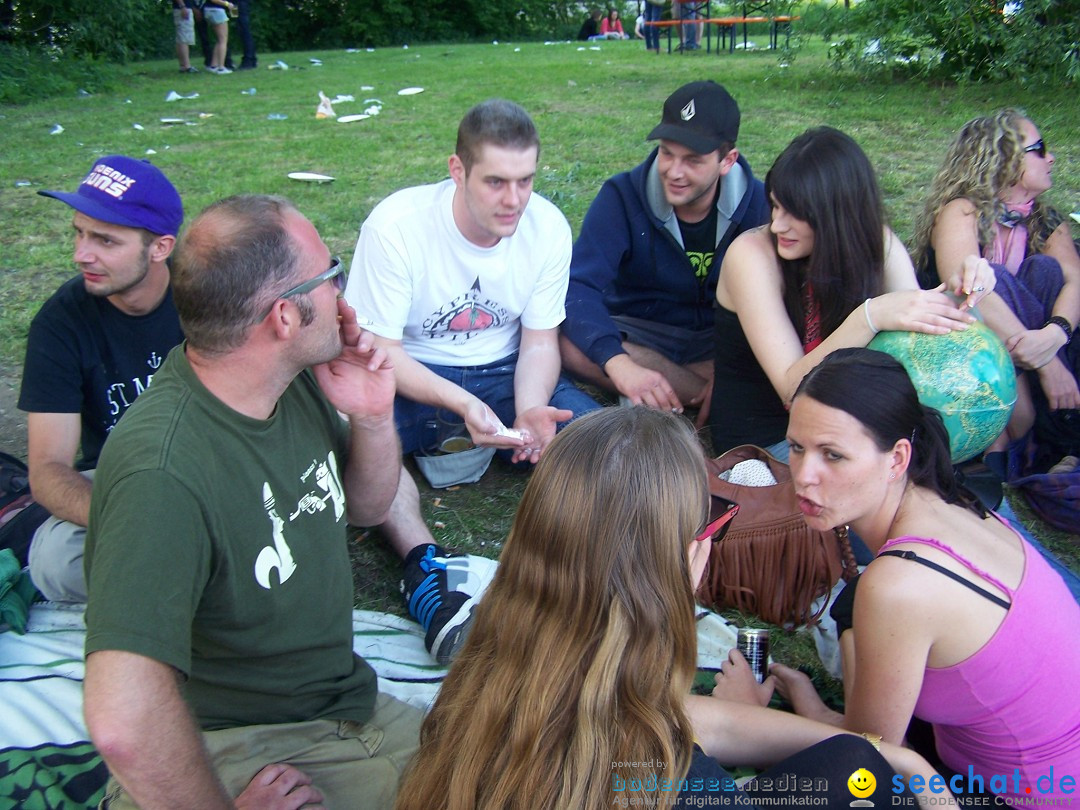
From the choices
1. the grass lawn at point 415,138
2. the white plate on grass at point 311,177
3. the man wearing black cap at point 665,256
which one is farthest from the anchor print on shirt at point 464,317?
the white plate on grass at point 311,177

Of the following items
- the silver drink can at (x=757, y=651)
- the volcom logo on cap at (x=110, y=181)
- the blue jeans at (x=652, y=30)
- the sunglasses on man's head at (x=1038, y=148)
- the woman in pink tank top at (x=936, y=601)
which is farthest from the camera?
the blue jeans at (x=652, y=30)

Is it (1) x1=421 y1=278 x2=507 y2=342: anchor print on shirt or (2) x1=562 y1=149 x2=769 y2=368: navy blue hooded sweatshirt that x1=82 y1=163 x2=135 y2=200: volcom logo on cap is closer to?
(1) x1=421 y1=278 x2=507 y2=342: anchor print on shirt

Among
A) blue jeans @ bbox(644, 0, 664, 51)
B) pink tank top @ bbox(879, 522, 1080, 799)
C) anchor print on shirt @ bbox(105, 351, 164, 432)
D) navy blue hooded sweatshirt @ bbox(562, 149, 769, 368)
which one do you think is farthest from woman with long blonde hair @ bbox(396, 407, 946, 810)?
blue jeans @ bbox(644, 0, 664, 51)

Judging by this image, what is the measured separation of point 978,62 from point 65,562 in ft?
33.2

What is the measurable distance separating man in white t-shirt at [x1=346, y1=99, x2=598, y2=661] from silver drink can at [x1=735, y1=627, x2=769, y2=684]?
110 centimetres

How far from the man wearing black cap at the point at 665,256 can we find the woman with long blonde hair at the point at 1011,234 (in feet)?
2.83

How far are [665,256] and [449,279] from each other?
45.5 inches

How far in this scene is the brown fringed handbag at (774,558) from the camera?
10.0 ft

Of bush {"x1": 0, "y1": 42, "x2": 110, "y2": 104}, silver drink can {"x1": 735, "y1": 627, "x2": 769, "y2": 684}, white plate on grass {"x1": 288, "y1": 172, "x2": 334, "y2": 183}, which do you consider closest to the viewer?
silver drink can {"x1": 735, "y1": 627, "x2": 769, "y2": 684}

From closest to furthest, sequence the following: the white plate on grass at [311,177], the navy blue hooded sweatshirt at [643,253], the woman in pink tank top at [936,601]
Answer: the woman in pink tank top at [936,601] < the navy blue hooded sweatshirt at [643,253] < the white plate on grass at [311,177]

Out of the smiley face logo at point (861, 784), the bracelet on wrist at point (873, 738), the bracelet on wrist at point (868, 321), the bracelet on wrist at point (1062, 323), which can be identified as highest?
the bracelet on wrist at point (868, 321)

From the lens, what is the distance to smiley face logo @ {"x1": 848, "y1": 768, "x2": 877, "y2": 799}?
1.95m

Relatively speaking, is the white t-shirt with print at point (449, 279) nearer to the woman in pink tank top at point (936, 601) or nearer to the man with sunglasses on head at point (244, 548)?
the man with sunglasses on head at point (244, 548)

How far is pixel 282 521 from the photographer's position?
2.04m
